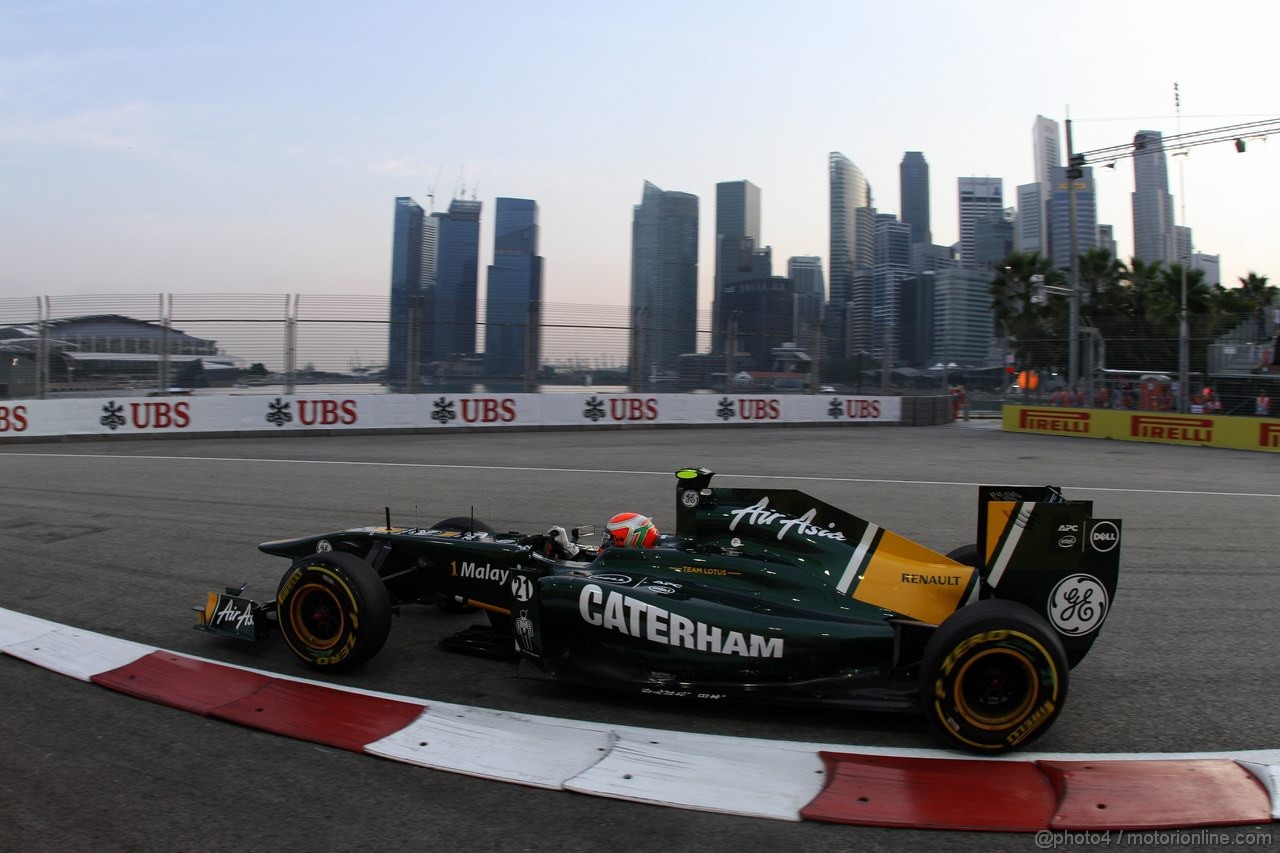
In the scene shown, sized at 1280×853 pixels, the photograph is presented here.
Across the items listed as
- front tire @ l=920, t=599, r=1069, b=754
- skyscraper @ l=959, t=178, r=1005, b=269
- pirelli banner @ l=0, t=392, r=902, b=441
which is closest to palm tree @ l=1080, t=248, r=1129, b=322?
pirelli banner @ l=0, t=392, r=902, b=441

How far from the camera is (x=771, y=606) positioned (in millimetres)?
4113

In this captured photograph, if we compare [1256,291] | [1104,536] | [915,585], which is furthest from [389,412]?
[1256,291]

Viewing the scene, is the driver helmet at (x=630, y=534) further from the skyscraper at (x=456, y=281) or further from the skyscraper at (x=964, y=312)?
the skyscraper at (x=964, y=312)

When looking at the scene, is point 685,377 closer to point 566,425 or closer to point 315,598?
point 566,425

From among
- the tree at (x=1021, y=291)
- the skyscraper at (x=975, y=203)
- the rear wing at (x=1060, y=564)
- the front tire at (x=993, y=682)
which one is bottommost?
the front tire at (x=993, y=682)

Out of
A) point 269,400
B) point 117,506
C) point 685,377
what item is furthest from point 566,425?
point 117,506

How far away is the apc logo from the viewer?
395 cm

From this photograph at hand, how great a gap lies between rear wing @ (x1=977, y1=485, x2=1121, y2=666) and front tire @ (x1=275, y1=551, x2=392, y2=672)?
3.00m

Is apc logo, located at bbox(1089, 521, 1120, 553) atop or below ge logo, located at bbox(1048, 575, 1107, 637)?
atop

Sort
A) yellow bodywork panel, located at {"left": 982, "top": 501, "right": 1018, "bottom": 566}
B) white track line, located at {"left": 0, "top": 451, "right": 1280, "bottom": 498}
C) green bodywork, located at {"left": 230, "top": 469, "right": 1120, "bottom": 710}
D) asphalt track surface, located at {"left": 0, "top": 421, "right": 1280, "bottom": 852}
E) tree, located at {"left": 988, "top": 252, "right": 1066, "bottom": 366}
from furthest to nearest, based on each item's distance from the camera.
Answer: tree, located at {"left": 988, "top": 252, "right": 1066, "bottom": 366}, white track line, located at {"left": 0, "top": 451, "right": 1280, "bottom": 498}, yellow bodywork panel, located at {"left": 982, "top": 501, "right": 1018, "bottom": 566}, green bodywork, located at {"left": 230, "top": 469, "right": 1120, "bottom": 710}, asphalt track surface, located at {"left": 0, "top": 421, "right": 1280, "bottom": 852}

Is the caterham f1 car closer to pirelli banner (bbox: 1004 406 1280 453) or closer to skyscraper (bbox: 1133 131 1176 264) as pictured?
pirelli banner (bbox: 1004 406 1280 453)

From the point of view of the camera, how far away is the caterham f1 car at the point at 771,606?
11.8 ft

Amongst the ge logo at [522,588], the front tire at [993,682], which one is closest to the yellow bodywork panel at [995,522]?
the front tire at [993,682]

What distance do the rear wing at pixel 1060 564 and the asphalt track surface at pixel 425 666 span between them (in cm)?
48
